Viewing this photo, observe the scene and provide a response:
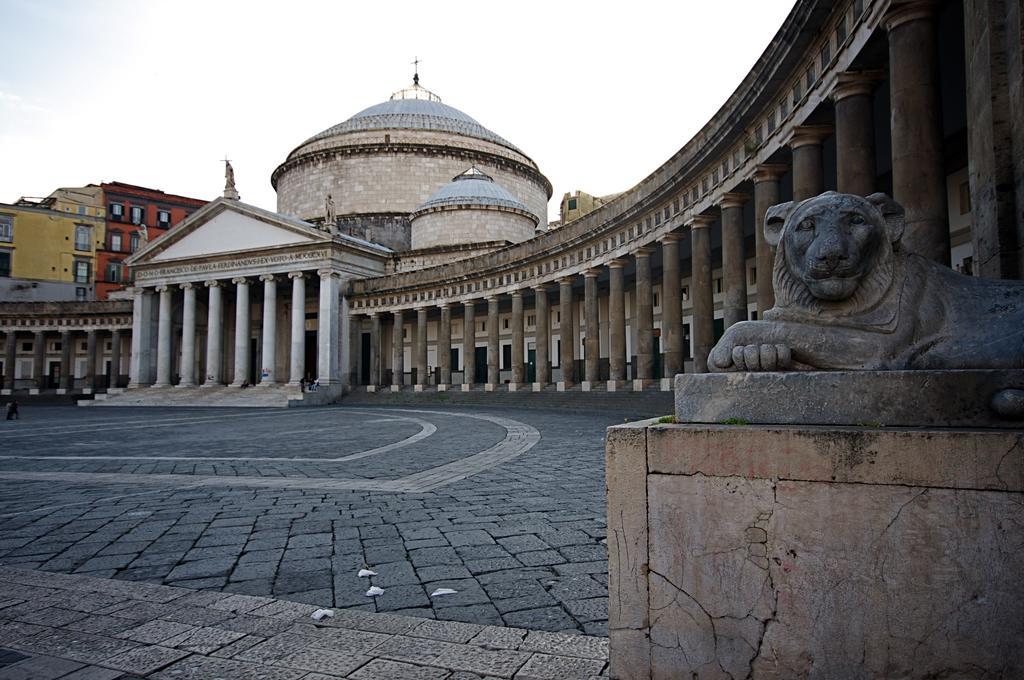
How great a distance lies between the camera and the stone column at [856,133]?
401 inches

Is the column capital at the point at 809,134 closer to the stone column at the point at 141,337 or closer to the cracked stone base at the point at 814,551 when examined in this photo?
the cracked stone base at the point at 814,551

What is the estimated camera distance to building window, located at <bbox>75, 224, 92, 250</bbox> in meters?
59.3

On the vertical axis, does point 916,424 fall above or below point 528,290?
below

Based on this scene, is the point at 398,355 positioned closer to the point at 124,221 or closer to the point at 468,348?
the point at 468,348

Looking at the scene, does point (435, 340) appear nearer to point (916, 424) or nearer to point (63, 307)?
point (63, 307)

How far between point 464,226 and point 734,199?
2873cm

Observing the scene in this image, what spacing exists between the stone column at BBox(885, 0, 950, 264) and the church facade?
26 millimetres

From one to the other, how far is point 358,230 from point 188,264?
12.8m

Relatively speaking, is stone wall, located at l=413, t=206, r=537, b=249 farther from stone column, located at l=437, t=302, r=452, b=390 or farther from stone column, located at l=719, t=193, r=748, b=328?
stone column, located at l=719, t=193, r=748, b=328

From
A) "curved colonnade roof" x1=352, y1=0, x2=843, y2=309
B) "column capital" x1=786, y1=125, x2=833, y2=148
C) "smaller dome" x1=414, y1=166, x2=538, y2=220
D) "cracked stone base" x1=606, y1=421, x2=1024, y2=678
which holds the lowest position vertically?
"cracked stone base" x1=606, y1=421, x2=1024, y2=678

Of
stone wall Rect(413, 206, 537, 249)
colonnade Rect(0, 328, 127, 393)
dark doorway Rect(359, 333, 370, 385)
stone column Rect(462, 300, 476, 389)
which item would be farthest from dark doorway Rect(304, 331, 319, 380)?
stone column Rect(462, 300, 476, 389)

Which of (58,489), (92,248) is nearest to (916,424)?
(58,489)

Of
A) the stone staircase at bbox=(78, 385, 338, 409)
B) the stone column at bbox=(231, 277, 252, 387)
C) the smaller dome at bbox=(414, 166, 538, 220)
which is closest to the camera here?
the stone staircase at bbox=(78, 385, 338, 409)

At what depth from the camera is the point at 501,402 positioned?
96.1 feet
